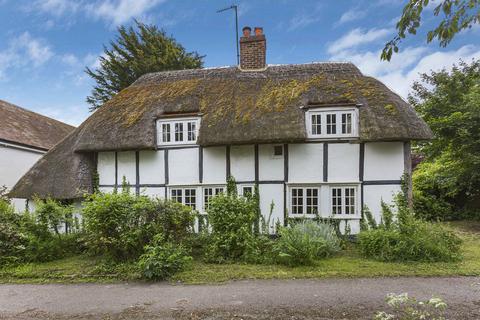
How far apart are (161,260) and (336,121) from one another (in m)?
7.58

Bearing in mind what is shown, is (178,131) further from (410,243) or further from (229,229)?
(410,243)

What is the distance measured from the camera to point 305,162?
1039cm

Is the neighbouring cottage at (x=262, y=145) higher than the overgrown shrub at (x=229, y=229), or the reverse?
the neighbouring cottage at (x=262, y=145)

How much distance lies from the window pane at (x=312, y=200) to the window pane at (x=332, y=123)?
2.30 meters

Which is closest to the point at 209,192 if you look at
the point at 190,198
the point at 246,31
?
the point at 190,198

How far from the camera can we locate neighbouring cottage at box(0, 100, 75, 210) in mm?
15242

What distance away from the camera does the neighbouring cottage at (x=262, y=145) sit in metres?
10.0

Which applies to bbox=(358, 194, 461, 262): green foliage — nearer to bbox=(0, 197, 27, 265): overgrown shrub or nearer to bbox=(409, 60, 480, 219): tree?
bbox=(409, 60, 480, 219): tree

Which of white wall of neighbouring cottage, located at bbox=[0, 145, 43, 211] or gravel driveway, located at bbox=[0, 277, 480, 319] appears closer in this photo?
gravel driveway, located at bbox=[0, 277, 480, 319]

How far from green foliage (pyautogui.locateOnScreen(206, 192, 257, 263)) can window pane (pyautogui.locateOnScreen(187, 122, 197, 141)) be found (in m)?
3.50

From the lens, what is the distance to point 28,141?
1675 centimetres

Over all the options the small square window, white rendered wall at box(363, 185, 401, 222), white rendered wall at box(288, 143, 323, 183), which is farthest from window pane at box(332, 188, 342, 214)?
the small square window

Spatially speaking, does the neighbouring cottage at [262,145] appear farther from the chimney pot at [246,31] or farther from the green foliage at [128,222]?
the green foliage at [128,222]

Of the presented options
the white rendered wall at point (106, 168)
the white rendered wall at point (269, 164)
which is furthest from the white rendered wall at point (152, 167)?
the white rendered wall at point (269, 164)
